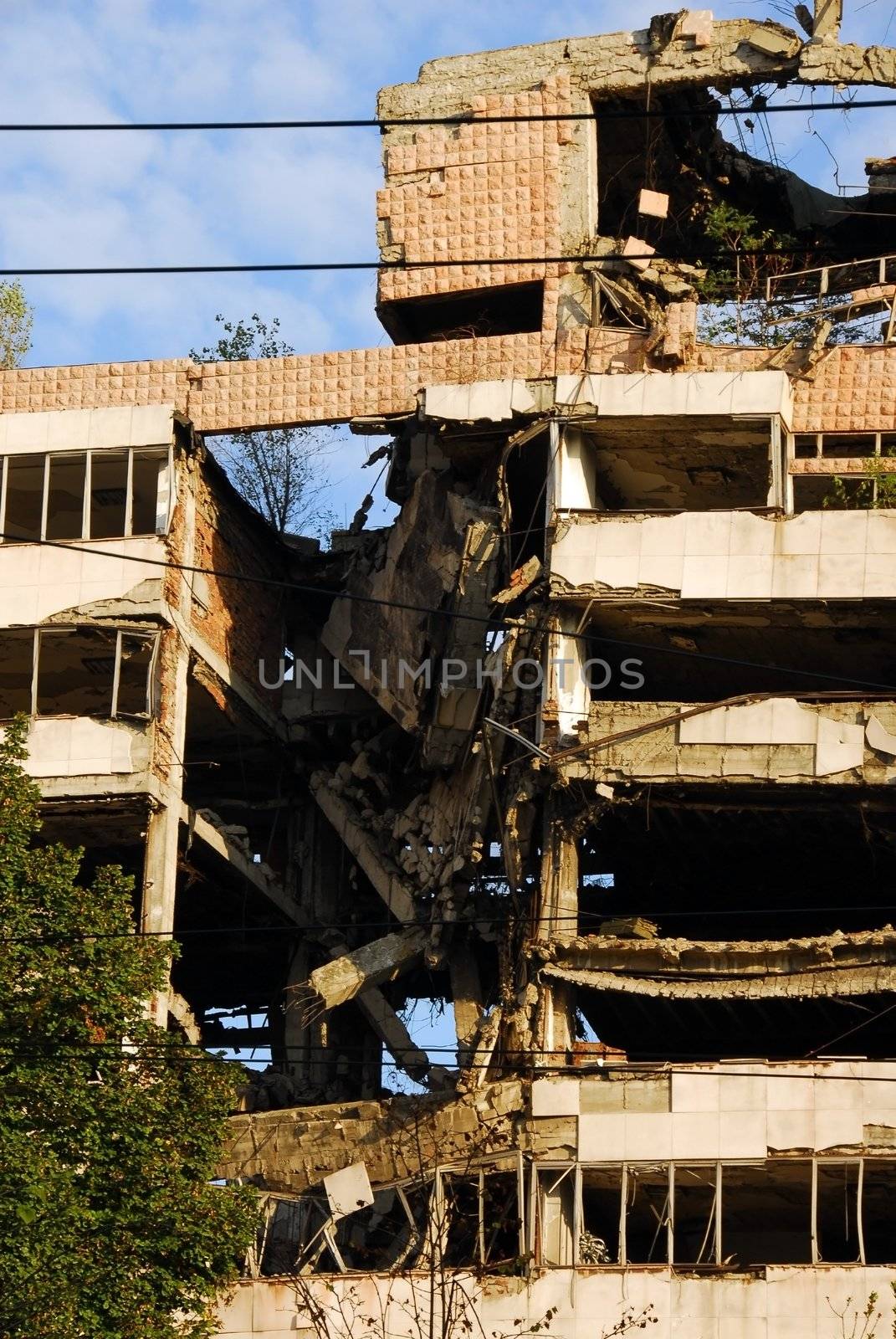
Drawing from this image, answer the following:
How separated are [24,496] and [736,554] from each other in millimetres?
10548

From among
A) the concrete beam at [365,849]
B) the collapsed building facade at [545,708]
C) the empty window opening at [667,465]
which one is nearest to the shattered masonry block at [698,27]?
the collapsed building facade at [545,708]

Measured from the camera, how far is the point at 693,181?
36719 millimetres

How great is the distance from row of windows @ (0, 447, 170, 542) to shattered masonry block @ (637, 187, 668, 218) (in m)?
7.63

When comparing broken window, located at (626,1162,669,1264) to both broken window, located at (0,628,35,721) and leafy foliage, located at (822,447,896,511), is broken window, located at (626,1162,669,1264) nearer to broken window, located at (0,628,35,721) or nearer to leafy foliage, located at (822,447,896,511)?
leafy foliage, located at (822,447,896,511)

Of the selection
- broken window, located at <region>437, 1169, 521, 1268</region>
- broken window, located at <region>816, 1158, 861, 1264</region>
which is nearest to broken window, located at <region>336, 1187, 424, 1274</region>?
broken window, located at <region>437, 1169, 521, 1268</region>

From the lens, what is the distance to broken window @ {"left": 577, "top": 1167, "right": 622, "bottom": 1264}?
2816 centimetres

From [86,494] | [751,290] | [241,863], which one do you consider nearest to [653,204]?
[751,290]

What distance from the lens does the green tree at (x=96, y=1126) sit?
2281cm

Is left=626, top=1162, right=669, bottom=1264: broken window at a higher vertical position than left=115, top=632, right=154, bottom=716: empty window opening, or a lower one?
lower

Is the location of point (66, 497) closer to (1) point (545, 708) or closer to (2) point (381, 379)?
(2) point (381, 379)

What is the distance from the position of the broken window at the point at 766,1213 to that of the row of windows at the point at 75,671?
394 inches

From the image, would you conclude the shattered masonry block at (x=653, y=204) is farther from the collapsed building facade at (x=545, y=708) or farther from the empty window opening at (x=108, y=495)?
the empty window opening at (x=108, y=495)

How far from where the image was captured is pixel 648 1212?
99.2 feet

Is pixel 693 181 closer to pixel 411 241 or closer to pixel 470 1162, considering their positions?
pixel 411 241
